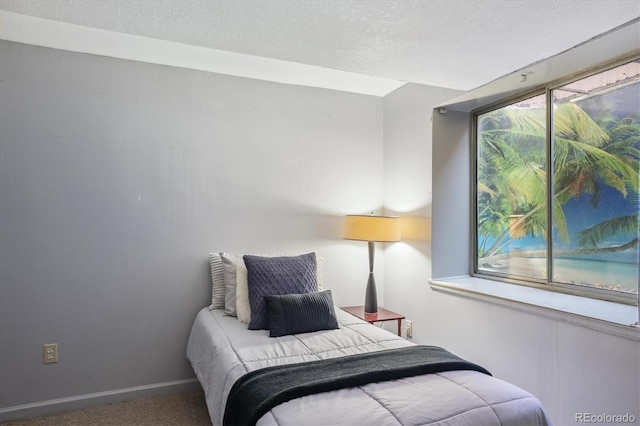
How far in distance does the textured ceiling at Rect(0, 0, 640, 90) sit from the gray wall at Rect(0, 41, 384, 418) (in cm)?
105

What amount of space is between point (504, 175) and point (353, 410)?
82.8 inches

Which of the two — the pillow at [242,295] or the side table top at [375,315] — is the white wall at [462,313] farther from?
the pillow at [242,295]

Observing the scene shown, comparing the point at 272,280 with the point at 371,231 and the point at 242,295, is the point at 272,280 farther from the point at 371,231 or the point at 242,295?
the point at 371,231

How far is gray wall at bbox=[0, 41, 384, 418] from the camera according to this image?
2.49 meters

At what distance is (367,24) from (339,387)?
1.54 metres

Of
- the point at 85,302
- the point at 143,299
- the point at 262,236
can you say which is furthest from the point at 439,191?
→ the point at 85,302

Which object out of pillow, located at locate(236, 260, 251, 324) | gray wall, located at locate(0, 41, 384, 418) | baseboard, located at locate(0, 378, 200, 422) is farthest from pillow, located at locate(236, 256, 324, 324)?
baseboard, located at locate(0, 378, 200, 422)

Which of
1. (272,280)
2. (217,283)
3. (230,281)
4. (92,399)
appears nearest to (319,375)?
(272,280)

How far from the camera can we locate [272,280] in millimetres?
2572

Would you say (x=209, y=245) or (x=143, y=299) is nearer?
(x=143, y=299)

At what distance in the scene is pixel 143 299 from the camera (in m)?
2.76

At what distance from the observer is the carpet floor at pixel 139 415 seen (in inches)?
94.4

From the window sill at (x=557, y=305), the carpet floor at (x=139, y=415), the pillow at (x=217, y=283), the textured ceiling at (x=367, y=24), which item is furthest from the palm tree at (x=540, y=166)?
the carpet floor at (x=139, y=415)

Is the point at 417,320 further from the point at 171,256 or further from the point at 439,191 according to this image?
the point at 171,256
